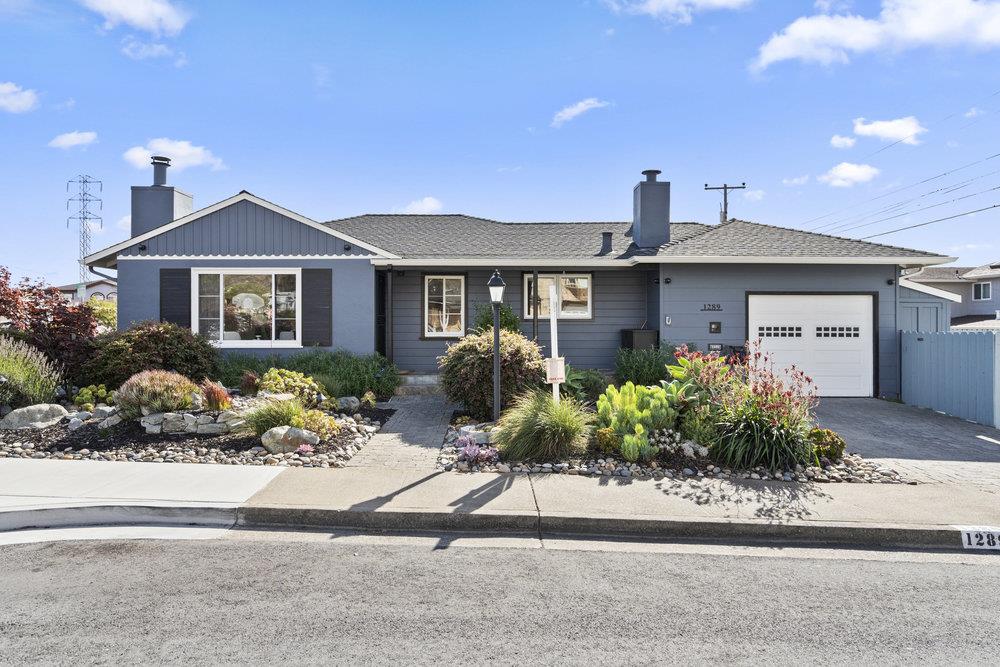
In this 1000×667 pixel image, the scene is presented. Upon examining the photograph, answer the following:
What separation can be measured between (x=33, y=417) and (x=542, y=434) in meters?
7.01

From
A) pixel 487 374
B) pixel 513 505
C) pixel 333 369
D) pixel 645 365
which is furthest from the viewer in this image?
pixel 645 365

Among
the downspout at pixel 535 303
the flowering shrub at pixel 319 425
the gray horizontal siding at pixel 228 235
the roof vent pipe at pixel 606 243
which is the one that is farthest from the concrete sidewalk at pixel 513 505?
the roof vent pipe at pixel 606 243

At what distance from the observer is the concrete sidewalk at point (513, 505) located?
15.8 feet

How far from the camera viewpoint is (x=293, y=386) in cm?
916

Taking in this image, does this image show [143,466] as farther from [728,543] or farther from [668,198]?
[668,198]

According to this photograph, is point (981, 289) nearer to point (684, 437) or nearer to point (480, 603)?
point (684, 437)

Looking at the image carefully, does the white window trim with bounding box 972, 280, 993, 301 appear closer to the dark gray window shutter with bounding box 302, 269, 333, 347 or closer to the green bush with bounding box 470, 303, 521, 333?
the green bush with bounding box 470, 303, 521, 333

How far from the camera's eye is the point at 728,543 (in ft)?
15.4

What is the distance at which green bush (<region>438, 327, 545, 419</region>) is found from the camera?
855 centimetres

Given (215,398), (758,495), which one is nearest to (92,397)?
(215,398)

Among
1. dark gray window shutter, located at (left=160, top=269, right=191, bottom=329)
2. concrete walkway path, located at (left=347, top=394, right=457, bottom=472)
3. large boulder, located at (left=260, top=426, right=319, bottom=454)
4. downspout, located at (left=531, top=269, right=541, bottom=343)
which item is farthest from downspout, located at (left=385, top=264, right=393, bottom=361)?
large boulder, located at (left=260, top=426, right=319, bottom=454)

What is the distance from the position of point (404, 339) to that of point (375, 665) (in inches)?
415

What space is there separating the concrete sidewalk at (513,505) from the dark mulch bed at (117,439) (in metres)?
1.11

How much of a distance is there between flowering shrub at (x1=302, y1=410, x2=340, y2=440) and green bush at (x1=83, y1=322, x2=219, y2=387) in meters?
3.55
